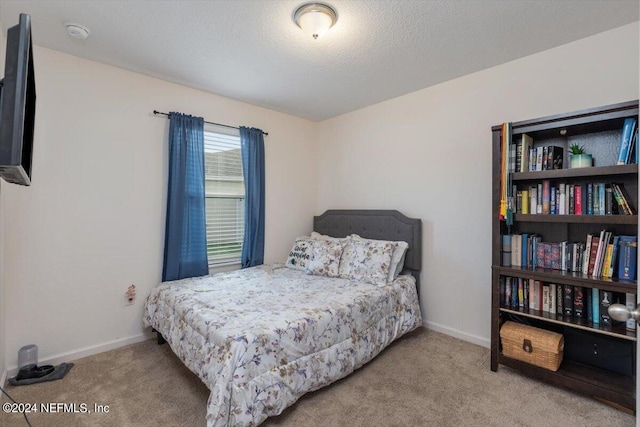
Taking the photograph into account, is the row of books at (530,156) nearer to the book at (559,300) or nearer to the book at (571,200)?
the book at (571,200)

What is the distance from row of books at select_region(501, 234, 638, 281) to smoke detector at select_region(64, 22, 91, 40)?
10.8 ft

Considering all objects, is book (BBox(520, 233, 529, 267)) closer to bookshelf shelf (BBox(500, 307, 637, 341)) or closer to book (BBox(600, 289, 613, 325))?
bookshelf shelf (BBox(500, 307, 637, 341))

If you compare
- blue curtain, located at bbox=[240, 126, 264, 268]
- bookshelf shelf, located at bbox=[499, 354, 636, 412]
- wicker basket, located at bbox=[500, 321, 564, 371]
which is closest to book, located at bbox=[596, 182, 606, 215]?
wicker basket, located at bbox=[500, 321, 564, 371]

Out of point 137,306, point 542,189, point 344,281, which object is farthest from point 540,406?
point 137,306

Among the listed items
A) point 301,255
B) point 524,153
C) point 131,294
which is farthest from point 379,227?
Result: point 131,294

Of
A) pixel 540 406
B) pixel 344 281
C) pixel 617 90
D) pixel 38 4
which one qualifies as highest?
pixel 38 4

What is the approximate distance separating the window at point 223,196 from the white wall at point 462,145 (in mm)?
1412

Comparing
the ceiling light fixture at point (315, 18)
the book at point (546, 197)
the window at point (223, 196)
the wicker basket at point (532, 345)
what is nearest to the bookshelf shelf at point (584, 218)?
the book at point (546, 197)

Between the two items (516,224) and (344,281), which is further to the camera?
(344,281)

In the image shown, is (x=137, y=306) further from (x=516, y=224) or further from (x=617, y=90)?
(x=617, y=90)

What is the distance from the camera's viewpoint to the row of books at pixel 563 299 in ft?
6.28

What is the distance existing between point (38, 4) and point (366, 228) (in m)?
3.08

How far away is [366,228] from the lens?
346cm

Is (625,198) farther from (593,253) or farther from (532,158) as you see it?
(532,158)
